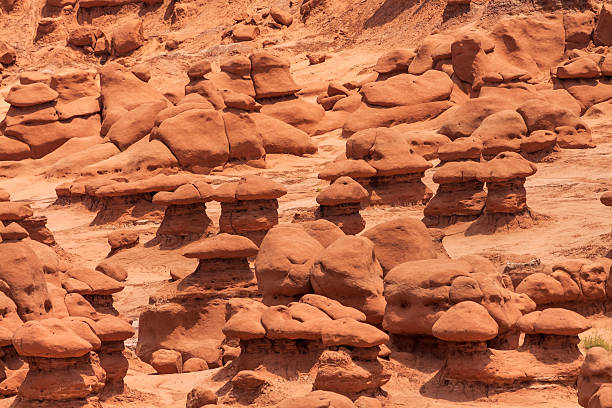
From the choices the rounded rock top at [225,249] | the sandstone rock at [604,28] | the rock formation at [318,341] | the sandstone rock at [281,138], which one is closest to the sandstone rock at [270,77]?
the sandstone rock at [281,138]

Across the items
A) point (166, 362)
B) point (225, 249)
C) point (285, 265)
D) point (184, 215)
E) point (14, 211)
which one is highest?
point (285, 265)

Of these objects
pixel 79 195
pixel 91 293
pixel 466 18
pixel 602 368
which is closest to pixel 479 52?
pixel 466 18

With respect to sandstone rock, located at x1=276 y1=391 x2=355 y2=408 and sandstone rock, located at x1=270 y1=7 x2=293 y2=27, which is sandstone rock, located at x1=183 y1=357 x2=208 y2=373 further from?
sandstone rock, located at x1=270 y1=7 x2=293 y2=27

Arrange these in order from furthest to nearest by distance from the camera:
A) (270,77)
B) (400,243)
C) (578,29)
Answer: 1. (578,29)
2. (270,77)
3. (400,243)

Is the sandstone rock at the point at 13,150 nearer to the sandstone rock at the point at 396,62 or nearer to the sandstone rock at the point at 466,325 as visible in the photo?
the sandstone rock at the point at 396,62

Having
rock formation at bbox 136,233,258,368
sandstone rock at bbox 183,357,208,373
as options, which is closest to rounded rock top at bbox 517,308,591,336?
sandstone rock at bbox 183,357,208,373

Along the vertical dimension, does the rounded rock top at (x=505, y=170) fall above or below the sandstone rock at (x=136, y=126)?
above

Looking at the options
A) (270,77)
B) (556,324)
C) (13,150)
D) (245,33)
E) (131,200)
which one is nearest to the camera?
(556,324)

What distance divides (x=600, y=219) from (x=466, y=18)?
1763cm

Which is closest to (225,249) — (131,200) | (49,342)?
(49,342)

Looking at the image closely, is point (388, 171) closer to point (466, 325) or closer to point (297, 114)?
point (297, 114)

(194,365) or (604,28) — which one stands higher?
(194,365)

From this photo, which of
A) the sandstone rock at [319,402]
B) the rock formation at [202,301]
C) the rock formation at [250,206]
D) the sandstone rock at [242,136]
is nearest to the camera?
the sandstone rock at [319,402]

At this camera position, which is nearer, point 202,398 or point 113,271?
point 202,398
